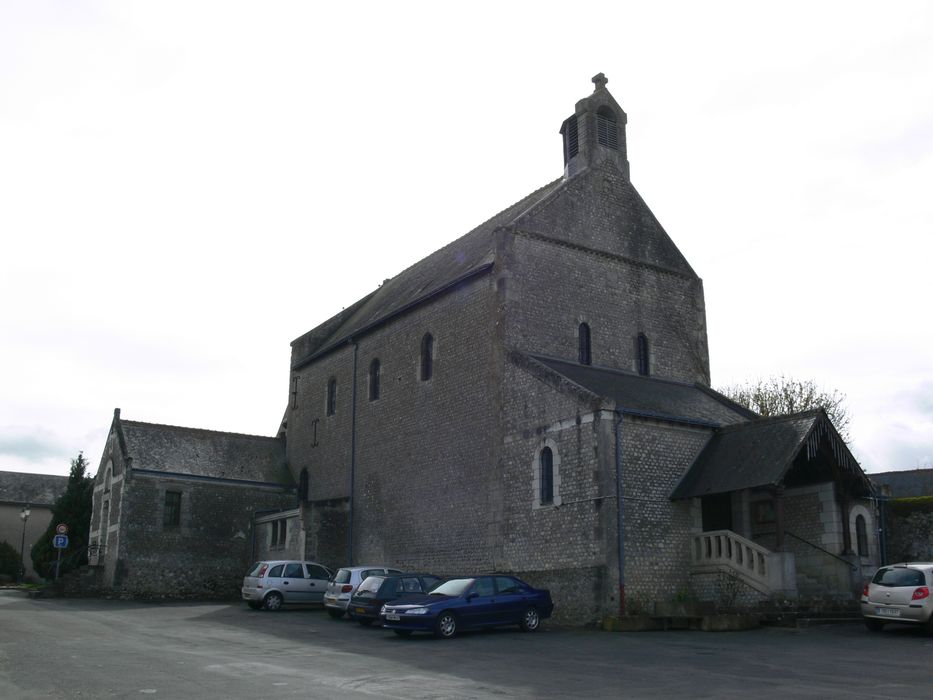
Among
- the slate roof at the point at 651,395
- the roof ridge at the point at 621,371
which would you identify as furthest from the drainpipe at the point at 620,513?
the roof ridge at the point at 621,371

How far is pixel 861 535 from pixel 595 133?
47.4 feet

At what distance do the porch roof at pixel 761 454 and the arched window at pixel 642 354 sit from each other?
5.34 meters

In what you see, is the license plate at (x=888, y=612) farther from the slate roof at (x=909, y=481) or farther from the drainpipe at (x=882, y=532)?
the slate roof at (x=909, y=481)

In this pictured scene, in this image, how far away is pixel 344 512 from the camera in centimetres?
3117

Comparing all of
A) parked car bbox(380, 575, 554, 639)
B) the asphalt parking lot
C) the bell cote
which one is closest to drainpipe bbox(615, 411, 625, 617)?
the asphalt parking lot

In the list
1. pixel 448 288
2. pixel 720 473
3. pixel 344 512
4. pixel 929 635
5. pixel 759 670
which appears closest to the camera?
pixel 759 670

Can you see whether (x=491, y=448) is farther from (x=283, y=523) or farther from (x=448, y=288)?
(x=283, y=523)

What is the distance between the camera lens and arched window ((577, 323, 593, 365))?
1032 inches

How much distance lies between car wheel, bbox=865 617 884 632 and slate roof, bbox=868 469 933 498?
22889 mm

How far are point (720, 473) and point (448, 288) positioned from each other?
1043 centimetres

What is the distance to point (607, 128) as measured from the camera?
29.2 meters

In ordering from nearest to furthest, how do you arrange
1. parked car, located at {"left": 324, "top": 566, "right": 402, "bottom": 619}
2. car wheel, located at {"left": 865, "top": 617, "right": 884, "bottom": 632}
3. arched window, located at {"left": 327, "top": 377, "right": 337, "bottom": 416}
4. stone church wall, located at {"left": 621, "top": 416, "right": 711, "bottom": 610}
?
→ car wheel, located at {"left": 865, "top": 617, "right": 884, "bottom": 632}
stone church wall, located at {"left": 621, "top": 416, "right": 711, "bottom": 610}
parked car, located at {"left": 324, "top": 566, "right": 402, "bottom": 619}
arched window, located at {"left": 327, "top": 377, "right": 337, "bottom": 416}

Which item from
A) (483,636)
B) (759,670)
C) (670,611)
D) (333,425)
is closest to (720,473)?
(670,611)

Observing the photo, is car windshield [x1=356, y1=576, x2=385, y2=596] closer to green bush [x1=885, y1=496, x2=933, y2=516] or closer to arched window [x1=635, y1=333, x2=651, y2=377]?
arched window [x1=635, y1=333, x2=651, y2=377]
